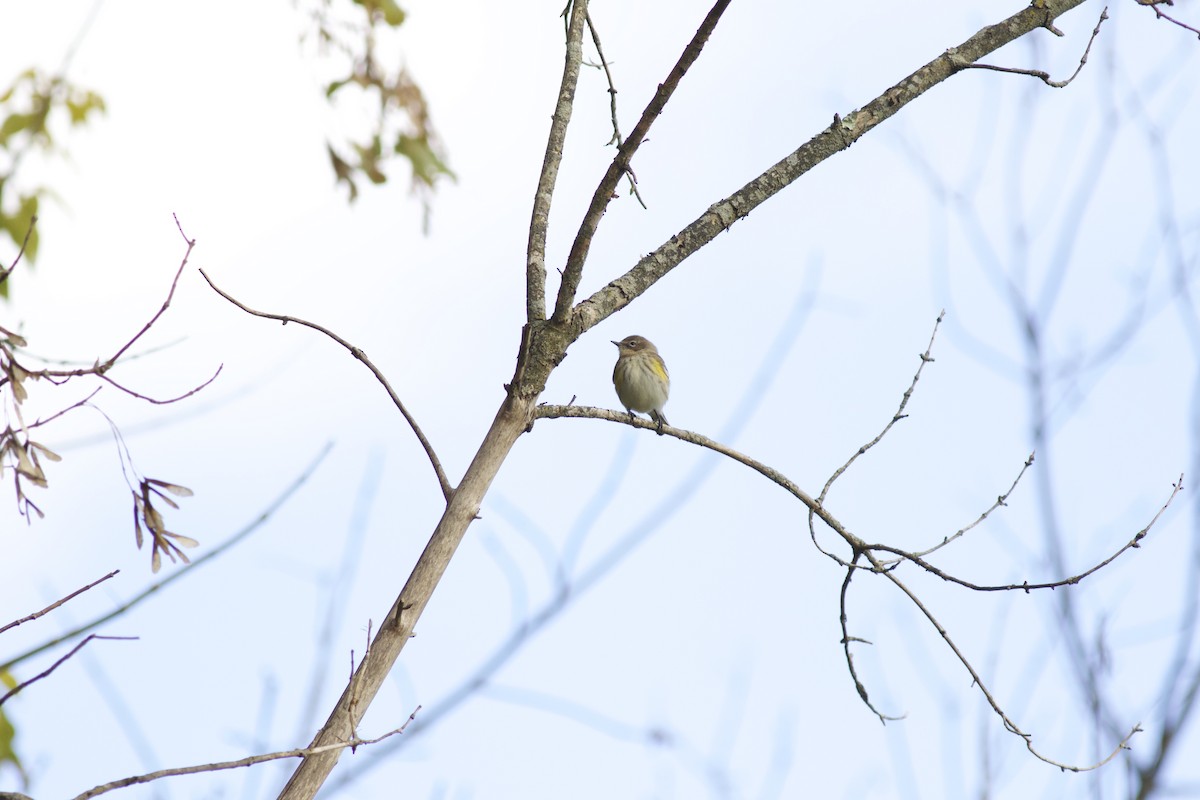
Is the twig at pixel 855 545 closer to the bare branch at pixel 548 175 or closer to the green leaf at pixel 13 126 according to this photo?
the bare branch at pixel 548 175

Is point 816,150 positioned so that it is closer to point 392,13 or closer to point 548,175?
point 548,175

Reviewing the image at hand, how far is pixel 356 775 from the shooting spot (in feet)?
9.73

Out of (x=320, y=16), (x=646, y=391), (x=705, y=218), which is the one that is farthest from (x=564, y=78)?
(x=646, y=391)

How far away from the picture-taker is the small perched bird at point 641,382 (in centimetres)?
763

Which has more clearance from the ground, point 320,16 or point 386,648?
point 320,16

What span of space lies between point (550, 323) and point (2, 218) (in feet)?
7.24

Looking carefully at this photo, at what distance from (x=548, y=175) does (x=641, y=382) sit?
4.47 metres

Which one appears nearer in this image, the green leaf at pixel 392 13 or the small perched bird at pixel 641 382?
the green leaf at pixel 392 13

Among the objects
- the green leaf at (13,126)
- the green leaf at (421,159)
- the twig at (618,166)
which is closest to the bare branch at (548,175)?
the twig at (618,166)

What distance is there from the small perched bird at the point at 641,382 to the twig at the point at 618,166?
4522mm

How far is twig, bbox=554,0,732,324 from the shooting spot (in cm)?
281

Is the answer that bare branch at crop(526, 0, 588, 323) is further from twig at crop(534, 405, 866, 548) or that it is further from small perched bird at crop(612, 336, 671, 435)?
small perched bird at crop(612, 336, 671, 435)

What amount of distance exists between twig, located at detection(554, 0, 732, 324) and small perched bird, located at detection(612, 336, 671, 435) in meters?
4.52

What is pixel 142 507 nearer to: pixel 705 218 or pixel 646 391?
pixel 705 218
